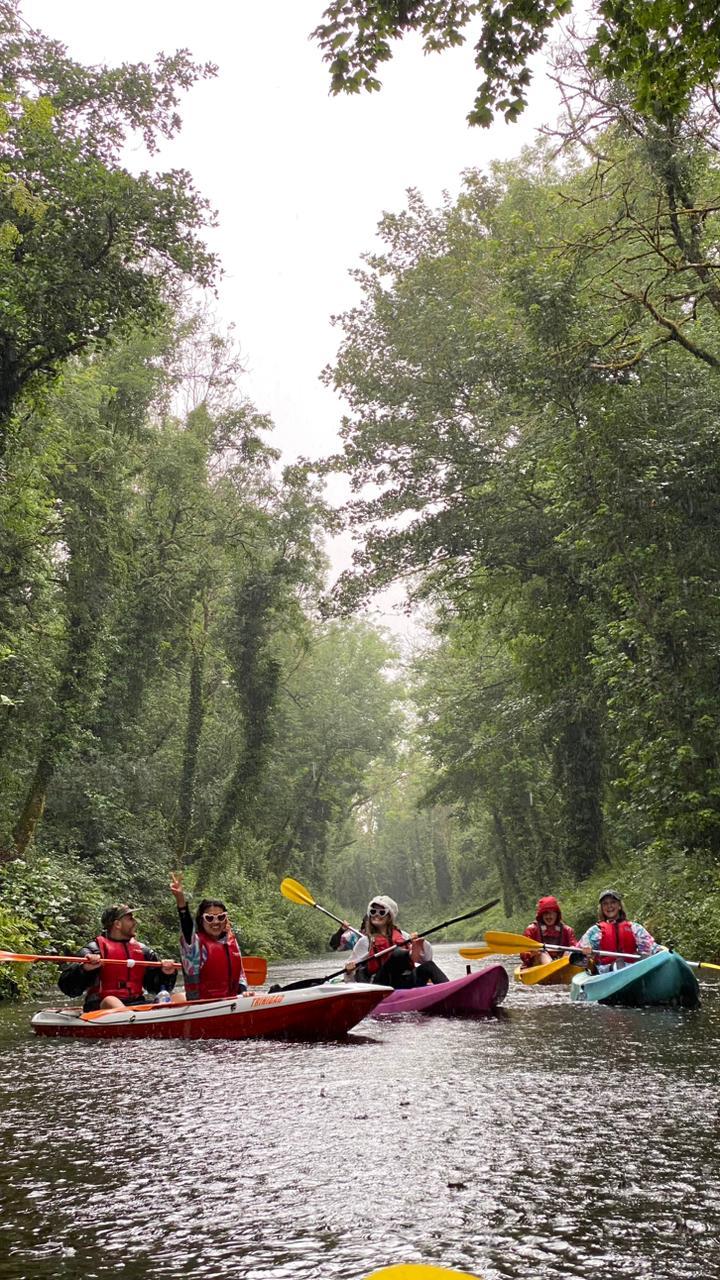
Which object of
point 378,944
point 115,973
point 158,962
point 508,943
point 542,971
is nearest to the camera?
point 115,973

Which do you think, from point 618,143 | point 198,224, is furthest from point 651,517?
point 198,224

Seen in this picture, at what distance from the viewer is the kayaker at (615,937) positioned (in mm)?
9719

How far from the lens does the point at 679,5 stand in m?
5.68

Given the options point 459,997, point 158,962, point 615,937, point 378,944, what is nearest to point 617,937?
point 615,937

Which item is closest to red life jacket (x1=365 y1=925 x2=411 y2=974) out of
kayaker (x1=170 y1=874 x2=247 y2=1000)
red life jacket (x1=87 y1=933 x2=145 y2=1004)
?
kayaker (x1=170 y1=874 x2=247 y2=1000)

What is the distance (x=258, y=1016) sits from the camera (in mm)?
7414

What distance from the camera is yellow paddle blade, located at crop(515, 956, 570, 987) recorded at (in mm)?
10531

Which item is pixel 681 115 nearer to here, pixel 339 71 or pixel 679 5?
pixel 679 5

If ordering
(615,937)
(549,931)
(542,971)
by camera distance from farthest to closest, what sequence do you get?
(549,931)
(542,971)
(615,937)

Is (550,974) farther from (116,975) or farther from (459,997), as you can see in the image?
(116,975)

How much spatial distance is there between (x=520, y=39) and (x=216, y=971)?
745 cm

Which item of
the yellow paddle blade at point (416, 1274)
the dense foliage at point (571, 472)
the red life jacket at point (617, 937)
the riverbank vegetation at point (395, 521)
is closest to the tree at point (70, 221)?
the riverbank vegetation at point (395, 521)

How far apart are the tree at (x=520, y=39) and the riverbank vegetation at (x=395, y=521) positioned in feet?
0.92

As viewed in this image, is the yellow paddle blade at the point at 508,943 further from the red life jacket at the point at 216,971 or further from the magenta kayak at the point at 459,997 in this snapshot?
the red life jacket at the point at 216,971
